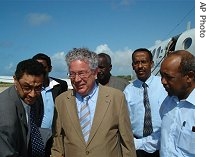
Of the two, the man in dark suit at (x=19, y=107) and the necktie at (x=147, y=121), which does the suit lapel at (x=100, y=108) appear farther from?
the necktie at (x=147, y=121)

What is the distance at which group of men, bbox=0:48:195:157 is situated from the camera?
2572mm

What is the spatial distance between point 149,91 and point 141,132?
1.96ft

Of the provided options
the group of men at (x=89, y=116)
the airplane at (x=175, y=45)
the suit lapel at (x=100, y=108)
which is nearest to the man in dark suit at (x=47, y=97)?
the group of men at (x=89, y=116)

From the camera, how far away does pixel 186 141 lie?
254 centimetres

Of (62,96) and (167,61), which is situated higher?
(167,61)

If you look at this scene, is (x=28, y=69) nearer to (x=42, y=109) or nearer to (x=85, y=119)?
(x=85, y=119)

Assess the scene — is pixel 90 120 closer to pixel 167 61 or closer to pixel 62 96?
pixel 62 96

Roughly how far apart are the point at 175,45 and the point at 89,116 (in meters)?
10.6

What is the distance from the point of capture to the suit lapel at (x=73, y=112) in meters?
3.08

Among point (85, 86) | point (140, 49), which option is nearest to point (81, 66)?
point (85, 86)

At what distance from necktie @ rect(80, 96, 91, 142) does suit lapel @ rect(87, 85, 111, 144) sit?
54 mm

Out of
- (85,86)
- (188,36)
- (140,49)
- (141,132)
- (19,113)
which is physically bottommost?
(141,132)

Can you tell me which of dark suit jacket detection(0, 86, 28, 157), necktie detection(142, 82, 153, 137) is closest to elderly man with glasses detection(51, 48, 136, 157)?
dark suit jacket detection(0, 86, 28, 157)

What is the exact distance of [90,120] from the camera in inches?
123
